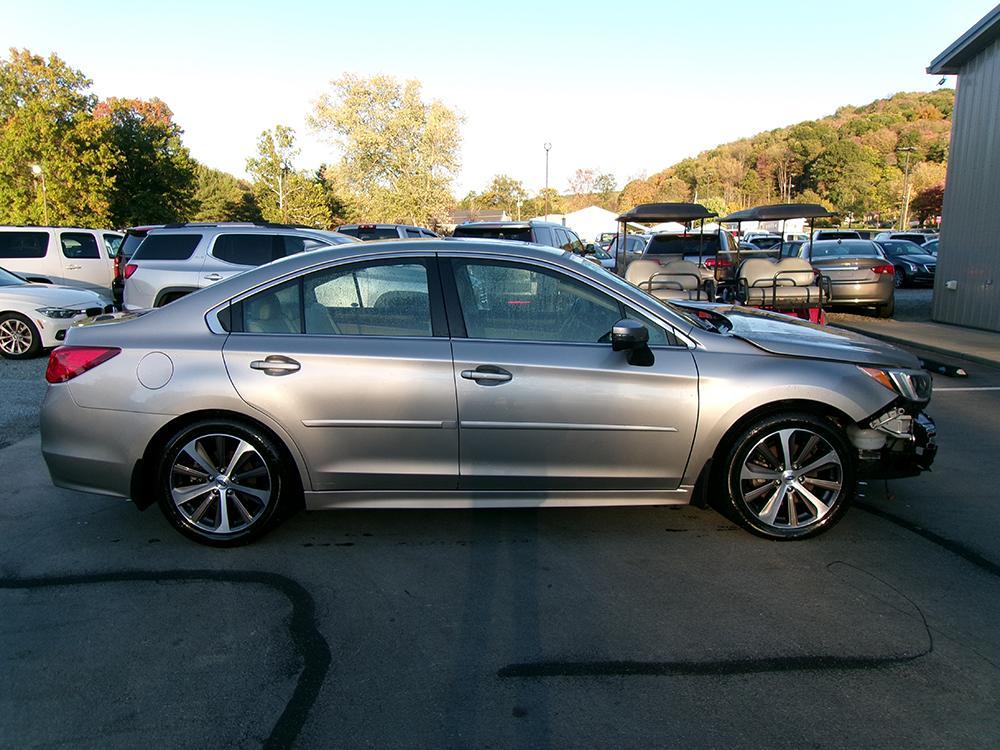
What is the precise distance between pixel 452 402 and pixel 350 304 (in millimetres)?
857

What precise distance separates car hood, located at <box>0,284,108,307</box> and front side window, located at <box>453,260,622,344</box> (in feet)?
30.0

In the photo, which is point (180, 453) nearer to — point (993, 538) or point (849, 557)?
point (849, 557)

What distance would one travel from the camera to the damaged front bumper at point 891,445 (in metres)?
4.25

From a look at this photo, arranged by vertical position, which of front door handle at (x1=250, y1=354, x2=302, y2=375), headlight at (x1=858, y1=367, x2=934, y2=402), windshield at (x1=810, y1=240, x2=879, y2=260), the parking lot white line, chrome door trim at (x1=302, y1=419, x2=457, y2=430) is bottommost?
the parking lot white line

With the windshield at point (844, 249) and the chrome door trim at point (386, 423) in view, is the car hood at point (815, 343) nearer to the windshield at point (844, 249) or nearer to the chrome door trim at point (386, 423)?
the chrome door trim at point (386, 423)

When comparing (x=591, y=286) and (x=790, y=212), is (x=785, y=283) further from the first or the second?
(x=591, y=286)

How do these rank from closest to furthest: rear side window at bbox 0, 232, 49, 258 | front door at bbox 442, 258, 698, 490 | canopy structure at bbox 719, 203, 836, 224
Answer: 1. front door at bbox 442, 258, 698, 490
2. canopy structure at bbox 719, 203, 836, 224
3. rear side window at bbox 0, 232, 49, 258

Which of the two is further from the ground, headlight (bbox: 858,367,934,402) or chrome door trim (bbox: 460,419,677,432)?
headlight (bbox: 858,367,934,402)

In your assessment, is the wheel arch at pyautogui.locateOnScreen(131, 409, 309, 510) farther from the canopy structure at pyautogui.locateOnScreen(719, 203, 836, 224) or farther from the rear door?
the rear door

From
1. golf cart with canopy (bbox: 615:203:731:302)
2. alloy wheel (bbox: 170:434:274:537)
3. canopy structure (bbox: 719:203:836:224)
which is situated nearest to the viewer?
alloy wheel (bbox: 170:434:274:537)

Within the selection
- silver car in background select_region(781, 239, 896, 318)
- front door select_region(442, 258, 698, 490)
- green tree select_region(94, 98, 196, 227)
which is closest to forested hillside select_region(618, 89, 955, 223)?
green tree select_region(94, 98, 196, 227)

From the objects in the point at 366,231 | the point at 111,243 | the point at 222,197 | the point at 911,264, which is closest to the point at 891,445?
the point at 111,243

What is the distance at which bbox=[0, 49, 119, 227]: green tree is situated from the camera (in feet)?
118

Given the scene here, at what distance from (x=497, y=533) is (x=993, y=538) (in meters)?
2.87
